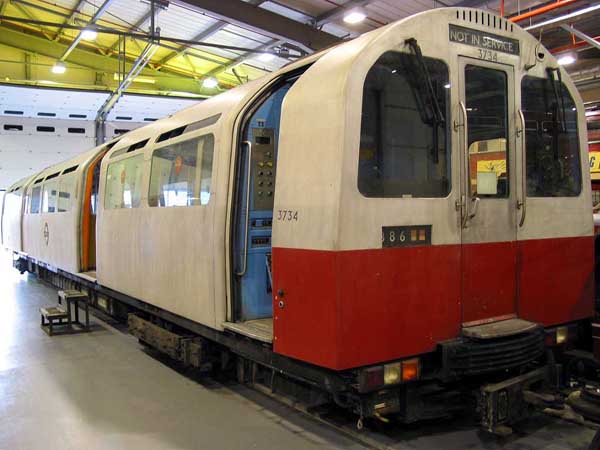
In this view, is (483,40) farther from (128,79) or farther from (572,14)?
(128,79)

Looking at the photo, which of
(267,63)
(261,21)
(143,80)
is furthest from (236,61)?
(261,21)

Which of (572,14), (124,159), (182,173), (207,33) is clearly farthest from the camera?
(207,33)

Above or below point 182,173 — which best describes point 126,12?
above

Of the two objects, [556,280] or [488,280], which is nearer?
[488,280]

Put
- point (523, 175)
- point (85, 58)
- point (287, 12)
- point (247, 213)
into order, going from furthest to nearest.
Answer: point (85, 58), point (287, 12), point (247, 213), point (523, 175)

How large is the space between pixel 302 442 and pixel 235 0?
7.95 meters

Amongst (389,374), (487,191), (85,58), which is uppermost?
(85,58)

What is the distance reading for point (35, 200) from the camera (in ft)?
41.1

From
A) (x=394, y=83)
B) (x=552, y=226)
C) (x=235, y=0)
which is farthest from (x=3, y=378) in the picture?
(x=235, y=0)

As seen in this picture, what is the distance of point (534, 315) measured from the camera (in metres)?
4.09

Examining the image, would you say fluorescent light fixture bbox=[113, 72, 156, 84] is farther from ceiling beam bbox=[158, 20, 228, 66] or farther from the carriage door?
the carriage door

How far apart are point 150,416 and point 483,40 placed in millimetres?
3997

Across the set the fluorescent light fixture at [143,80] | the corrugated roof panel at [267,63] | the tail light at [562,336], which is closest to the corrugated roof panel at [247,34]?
the corrugated roof panel at [267,63]

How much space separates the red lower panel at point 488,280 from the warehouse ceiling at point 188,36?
8.08 ft
